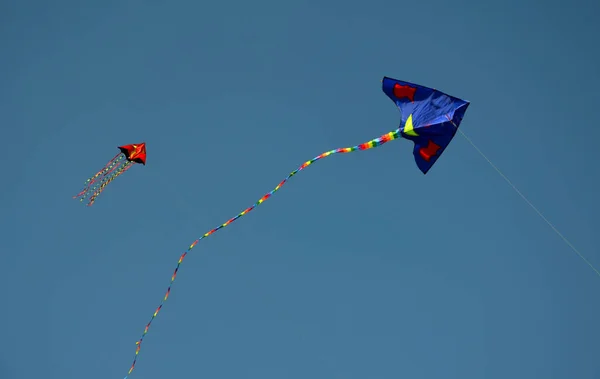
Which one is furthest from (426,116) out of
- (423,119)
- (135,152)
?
(135,152)

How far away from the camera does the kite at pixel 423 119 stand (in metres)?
23.4

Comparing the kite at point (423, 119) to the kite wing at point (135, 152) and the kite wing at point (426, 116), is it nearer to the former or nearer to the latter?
the kite wing at point (426, 116)

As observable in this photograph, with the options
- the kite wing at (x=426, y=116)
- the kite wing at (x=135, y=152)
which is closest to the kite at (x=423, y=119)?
the kite wing at (x=426, y=116)

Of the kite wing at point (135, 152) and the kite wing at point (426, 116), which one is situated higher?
the kite wing at point (135, 152)

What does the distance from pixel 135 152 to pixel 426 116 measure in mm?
13738

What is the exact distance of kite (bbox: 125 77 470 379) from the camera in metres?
23.4

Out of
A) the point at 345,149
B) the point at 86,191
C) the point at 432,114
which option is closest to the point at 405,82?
the point at 432,114

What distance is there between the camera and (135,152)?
3256 centimetres

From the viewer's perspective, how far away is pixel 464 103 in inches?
914

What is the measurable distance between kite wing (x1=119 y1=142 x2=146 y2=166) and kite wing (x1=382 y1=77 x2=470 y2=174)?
479 inches

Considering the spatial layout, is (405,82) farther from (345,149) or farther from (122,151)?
(122,151)

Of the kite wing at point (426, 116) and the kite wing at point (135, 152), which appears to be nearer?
the kite wing at point (426, 116)

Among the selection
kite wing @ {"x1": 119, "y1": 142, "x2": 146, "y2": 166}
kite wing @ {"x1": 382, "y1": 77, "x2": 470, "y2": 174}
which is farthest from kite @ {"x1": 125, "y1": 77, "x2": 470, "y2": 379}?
kite wing @ {"x1": 119, "y1": 142, "x2": 146, "y2": 166}

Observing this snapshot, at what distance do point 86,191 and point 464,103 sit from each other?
14268mm
